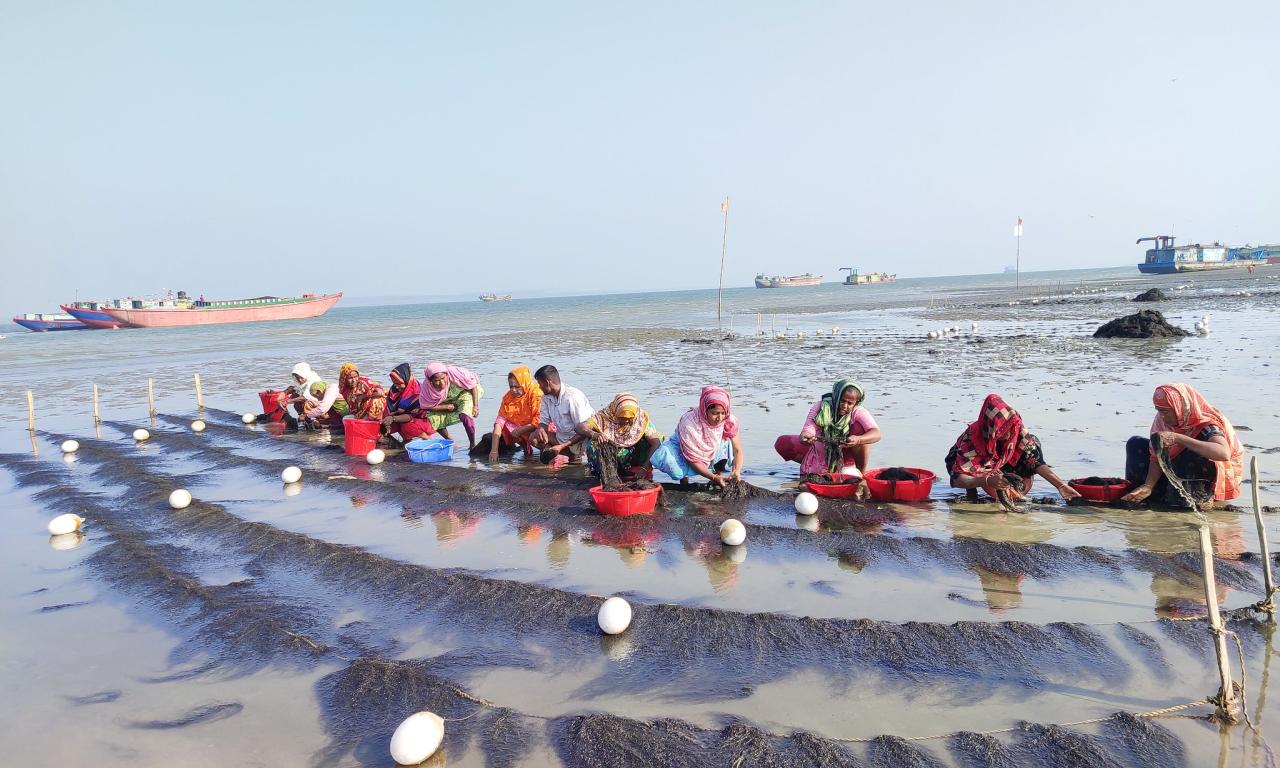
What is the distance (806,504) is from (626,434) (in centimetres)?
193

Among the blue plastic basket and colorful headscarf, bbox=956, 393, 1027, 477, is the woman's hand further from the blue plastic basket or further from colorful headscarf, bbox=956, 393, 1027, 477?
the blue plastic basket

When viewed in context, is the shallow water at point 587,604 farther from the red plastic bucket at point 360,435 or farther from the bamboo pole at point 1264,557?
the red plastic bucket at point 360,435

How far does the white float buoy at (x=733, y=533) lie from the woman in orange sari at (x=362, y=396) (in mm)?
6330

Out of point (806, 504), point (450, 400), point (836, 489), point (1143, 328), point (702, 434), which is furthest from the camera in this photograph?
point (1143, 328)

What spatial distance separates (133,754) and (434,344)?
3049 cm

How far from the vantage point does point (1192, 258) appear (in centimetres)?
5872

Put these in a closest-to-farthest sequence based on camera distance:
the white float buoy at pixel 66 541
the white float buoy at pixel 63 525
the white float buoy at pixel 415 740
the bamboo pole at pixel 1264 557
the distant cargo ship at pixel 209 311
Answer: the white float buoy at pixel 415 740, the bamboo pole at pixel 1264 557, the white float buoy at pixel 66 541, the white float buoy at pixel 63 525, the distant cargo ship at pixel 209 311

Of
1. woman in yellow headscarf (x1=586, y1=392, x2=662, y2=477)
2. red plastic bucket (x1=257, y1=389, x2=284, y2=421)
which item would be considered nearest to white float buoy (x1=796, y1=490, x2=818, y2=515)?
woman in yellow headscarf (x1=586, y1=392, x2=662, y2=477)

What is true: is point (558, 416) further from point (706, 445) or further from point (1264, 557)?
point (1264, 557)

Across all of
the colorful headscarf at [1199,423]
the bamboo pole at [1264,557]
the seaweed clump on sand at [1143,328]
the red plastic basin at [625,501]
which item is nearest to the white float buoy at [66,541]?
the red plastic basin at [625,501]

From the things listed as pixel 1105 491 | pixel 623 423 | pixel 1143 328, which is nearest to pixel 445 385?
pixel 623 423

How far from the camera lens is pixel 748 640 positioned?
14.3 ft

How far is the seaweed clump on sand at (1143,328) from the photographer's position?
1938cm

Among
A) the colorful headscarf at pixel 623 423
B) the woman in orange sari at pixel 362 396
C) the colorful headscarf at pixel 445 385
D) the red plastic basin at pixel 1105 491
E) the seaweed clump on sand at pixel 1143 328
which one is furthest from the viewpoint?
the seaweed clump on sand at pixel 1143 328
